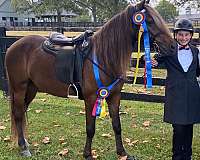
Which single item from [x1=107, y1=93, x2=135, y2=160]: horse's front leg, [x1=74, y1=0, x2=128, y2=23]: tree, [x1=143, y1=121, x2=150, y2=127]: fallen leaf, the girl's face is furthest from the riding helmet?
[x1=74, y1=0, x2=128, y2=23]: tree

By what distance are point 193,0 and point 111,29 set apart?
38.8 meters

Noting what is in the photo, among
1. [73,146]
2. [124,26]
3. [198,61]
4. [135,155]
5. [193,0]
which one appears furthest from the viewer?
[193,0]

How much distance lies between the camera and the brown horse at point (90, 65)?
135 inches

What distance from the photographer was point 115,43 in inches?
144

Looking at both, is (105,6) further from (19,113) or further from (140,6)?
(140,6)

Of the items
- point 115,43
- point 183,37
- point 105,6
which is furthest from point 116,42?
point 105,6

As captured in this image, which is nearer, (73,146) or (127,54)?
(127,54)

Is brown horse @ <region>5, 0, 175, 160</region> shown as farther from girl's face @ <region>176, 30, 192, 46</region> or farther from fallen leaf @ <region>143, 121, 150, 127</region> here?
fallen leaf @ <region>143, 121, 150, 127</region>

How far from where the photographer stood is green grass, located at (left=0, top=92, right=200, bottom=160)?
4238mm

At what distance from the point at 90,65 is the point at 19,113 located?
4.39 feet

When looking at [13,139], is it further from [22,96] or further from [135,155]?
[135,155]

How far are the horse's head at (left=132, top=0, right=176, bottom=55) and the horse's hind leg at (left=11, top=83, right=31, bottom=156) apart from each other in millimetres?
1927

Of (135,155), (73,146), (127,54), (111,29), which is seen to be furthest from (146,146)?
(111,29)

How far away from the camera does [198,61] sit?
10.8 ft
